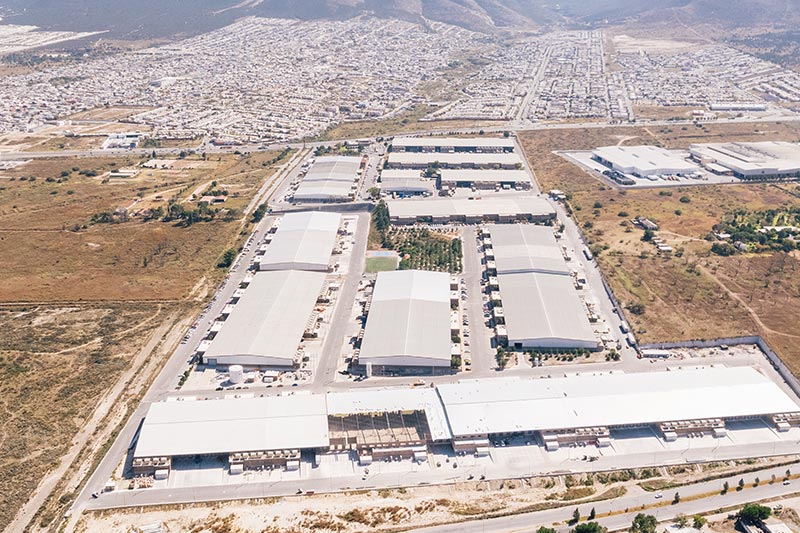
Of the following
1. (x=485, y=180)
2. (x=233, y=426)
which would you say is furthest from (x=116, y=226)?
(x=485, y=180)

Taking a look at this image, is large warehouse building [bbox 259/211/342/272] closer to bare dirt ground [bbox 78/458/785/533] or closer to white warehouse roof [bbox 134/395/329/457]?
white warehouse roof [bbox 134/395/329/457]

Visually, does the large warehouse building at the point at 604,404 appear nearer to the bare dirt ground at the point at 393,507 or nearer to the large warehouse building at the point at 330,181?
the bare dirt ground at the point at 393,507

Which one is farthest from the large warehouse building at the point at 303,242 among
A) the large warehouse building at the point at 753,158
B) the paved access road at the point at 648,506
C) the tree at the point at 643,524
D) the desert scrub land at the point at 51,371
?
the large warehouse building at the point at 753,158

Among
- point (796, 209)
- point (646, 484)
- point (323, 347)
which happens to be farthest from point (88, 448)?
point (796, 209)

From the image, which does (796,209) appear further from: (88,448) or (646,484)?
(88,448)

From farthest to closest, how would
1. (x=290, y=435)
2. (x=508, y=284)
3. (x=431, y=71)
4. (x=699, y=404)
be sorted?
(x=431, y=71), (x=508, y=284), (x=699, y=404), (x=290, y=435)
